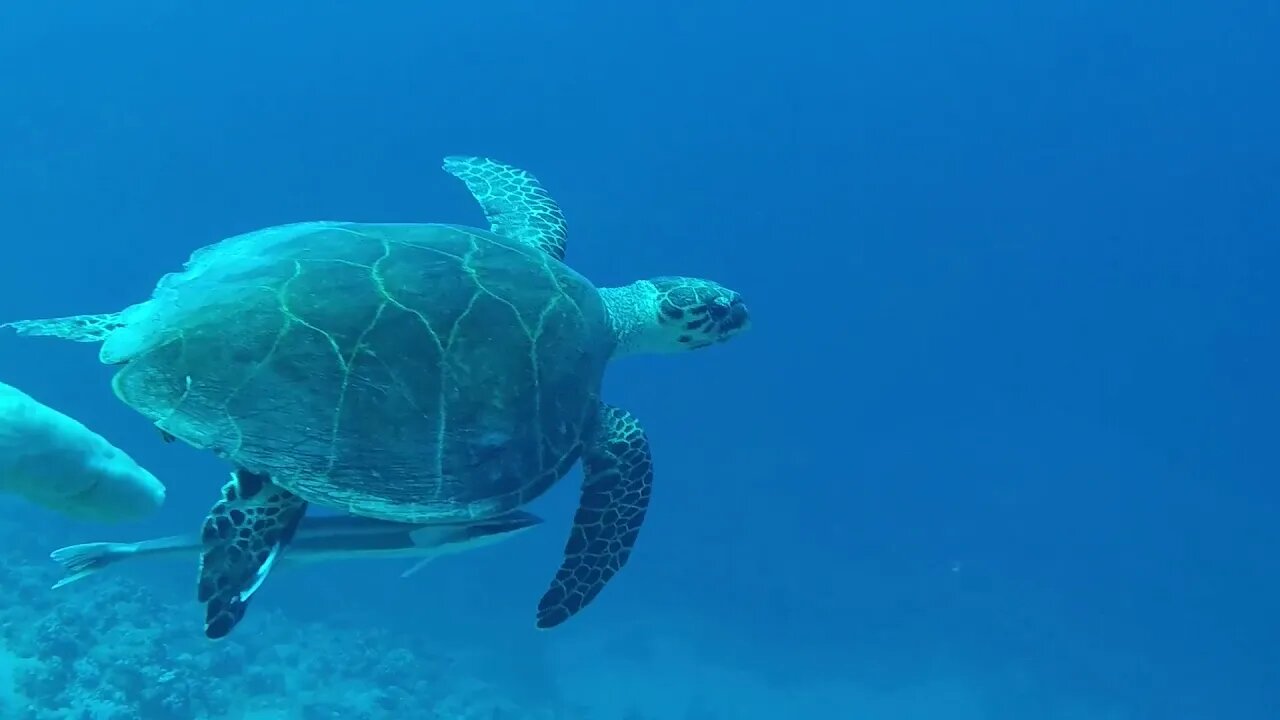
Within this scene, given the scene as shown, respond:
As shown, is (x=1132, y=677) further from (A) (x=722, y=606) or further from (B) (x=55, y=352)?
(B) (x=55, y=352)

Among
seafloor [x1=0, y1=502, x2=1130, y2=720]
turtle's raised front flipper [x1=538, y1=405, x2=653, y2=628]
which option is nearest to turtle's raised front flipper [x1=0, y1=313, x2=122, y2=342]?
turtle's raised front flipper [x1=538, y1=405, x2=653, y2=628]

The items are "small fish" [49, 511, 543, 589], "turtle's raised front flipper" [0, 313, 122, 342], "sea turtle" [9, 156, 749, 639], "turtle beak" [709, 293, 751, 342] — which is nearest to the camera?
"sea turtle" [9, 156, 749, 639]

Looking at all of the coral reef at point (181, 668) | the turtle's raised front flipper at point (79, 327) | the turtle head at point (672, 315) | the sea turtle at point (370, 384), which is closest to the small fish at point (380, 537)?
the sea turtle at point (370, 384)

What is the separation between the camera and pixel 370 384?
3682mm

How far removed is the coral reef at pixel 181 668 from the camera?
9.38m

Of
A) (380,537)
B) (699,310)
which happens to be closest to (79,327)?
(380,537)

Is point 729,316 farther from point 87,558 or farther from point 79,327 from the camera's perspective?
point 87,558

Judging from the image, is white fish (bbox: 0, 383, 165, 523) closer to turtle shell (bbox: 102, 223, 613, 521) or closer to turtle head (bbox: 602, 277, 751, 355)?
turtle shell (bbox: 102, 223, 613, 521)

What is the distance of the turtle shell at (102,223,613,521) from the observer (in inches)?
141

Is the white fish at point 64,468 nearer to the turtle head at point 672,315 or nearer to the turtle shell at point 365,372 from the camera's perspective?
the turtle shell at point 365,372

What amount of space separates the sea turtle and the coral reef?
6.95 meters

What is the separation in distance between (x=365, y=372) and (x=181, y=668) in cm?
882

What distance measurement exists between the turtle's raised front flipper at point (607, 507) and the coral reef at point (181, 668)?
7.29 meters

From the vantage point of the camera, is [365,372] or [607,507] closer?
[365,372]
